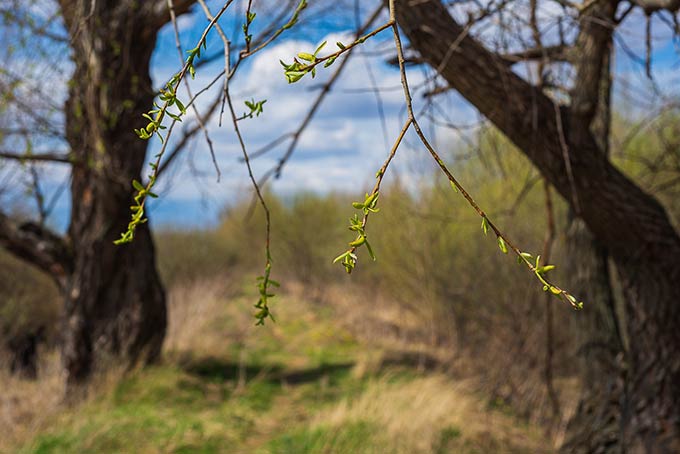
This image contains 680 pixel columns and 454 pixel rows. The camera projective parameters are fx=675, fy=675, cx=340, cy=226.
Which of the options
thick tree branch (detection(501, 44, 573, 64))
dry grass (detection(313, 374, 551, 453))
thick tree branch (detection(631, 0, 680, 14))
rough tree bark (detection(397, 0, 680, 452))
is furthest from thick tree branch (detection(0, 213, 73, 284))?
thick tree branch (detection(631, 0, 680, 14))

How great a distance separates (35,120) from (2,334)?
3.79 metres

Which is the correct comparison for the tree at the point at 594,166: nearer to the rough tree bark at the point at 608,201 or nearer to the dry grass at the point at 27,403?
the rough tree bark at the point at 608,201

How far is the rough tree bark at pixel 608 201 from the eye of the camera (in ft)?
10.3

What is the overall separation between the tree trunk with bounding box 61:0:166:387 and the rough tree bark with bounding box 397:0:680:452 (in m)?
3.37

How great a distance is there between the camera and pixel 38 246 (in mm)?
6473

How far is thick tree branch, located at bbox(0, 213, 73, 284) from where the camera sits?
21.0 ft

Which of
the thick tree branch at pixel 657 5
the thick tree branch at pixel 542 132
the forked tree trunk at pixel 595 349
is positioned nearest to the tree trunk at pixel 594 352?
the forked tree trunk at pixel 595 349

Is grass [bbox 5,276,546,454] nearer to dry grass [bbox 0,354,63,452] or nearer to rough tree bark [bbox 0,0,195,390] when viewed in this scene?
dry grass [bbox 0,354,63,452]

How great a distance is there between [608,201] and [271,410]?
4326 mm

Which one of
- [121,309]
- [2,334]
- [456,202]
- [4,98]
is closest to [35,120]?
[4,98]

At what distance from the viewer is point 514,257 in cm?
676

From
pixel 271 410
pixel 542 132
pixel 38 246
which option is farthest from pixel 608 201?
pixel 38 246

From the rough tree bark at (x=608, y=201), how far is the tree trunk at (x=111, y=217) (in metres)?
3.37

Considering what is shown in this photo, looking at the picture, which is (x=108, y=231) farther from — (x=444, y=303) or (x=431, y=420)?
(x=444, y=303)
